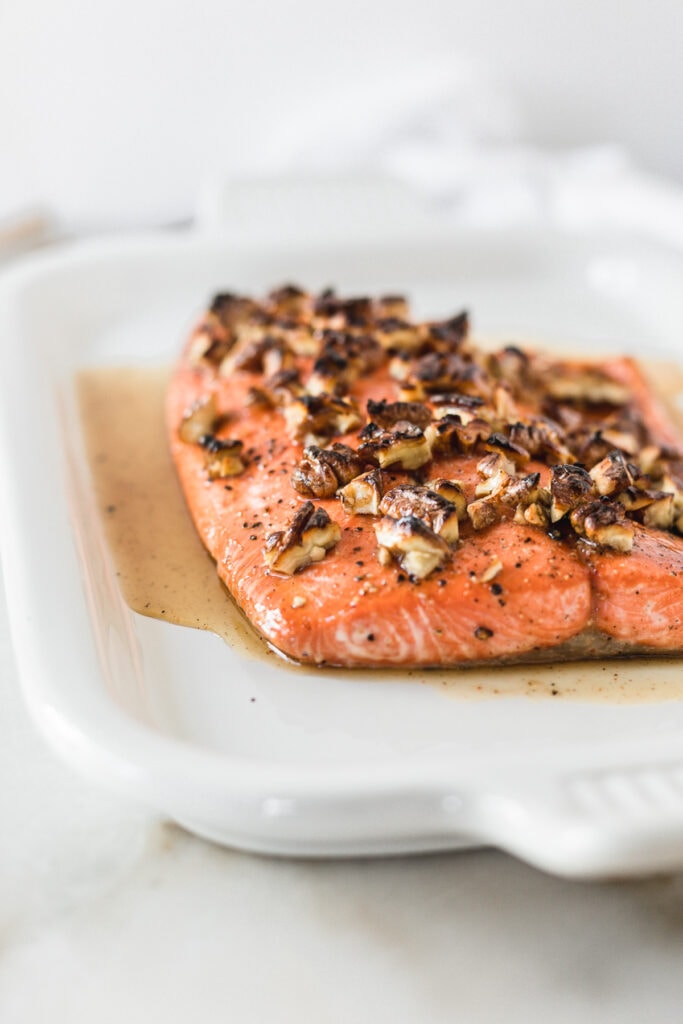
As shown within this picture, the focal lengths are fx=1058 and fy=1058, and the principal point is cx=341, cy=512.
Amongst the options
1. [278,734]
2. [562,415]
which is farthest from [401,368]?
[278,734]

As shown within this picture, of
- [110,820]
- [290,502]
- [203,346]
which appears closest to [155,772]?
[110,820]

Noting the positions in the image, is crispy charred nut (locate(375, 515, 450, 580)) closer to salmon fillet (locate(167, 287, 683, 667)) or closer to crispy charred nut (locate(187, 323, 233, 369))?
salmon fillet (locate(167, 287, 683, 667))

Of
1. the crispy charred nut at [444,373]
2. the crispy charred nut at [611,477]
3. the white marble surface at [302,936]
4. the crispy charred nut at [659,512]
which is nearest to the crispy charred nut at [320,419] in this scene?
the crispy charred nut at [444,373]

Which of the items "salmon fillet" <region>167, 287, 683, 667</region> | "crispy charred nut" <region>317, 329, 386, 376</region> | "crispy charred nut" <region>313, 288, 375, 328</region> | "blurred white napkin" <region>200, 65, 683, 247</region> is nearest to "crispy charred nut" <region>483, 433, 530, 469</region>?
"salmon fillet" <region>167, 287, 683, 667</region>

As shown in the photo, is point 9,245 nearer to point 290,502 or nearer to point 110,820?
point 290,502

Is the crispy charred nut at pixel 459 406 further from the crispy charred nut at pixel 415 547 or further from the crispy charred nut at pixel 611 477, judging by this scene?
the crispy charred nut at pixel 415 547

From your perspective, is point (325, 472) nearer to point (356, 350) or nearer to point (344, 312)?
point (356, 350)
